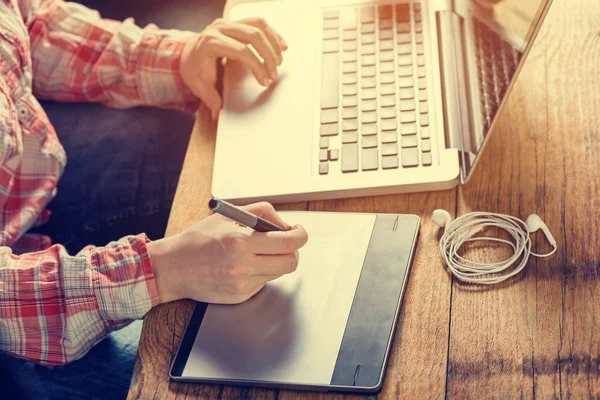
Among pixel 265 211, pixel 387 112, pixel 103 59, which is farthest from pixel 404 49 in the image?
pixel 103 59

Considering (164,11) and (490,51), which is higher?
(490,51)

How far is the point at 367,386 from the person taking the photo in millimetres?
634

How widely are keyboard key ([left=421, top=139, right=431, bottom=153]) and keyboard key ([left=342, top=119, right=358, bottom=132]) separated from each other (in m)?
0.09

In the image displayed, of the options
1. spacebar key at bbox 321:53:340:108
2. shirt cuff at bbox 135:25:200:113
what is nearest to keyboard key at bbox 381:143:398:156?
spacebar key at bbox 321:53:340:108

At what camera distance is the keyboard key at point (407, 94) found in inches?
33.8

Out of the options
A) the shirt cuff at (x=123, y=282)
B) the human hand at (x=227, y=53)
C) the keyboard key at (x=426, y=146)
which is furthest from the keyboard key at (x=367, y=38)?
the shirt cuff at (x=123, y=282)

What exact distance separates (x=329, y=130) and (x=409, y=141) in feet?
0.34

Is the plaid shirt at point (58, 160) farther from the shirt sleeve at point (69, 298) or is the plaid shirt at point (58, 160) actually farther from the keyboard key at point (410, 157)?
the keyboard key at point (410, 157)

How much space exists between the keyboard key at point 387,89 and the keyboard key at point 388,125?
2.0 inches

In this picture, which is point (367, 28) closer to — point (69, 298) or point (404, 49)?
point (404, 49)

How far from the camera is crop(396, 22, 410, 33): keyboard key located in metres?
0.95

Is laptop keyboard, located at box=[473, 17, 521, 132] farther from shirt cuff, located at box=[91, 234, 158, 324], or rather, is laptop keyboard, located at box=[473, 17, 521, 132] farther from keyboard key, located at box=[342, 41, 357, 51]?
shirt cuff, located at box=[91, 234, 158, 324]

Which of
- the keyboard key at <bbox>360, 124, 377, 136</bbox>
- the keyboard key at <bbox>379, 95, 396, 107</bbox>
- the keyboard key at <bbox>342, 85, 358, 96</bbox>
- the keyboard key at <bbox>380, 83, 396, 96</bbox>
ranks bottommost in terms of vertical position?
the keyboard key at <bbox>360, 124, 377, 136</bbox>

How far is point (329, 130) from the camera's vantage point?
2.79 feet
